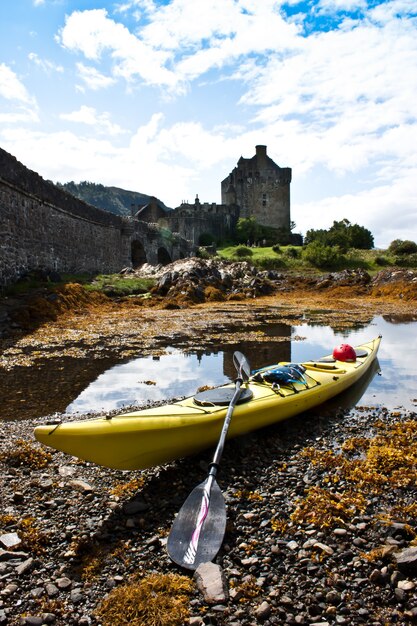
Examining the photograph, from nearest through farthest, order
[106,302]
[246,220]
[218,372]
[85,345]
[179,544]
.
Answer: [179,544] → [218,372] → [85,345] → [106,302] → [246,220]

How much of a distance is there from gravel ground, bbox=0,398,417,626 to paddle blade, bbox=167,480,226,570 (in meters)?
0.10

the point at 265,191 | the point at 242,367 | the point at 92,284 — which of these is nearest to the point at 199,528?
the point at 242,367

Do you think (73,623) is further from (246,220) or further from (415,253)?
(246,220)

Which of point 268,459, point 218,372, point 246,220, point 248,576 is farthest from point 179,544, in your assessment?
point 246,220

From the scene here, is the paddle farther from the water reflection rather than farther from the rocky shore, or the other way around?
the water reflection

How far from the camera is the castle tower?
2404 inches

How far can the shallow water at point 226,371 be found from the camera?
765 cm

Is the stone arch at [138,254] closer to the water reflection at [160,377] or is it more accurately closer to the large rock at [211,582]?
the water reflection at [160,377]

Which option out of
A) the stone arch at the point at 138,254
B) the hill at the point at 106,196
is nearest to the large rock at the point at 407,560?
the stone arch at the point at 138,254

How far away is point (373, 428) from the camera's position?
632 cm

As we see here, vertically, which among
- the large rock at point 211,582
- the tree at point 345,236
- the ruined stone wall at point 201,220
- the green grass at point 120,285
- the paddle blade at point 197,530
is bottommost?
the large rock at point 211,582

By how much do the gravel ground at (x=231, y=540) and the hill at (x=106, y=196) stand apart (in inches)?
2888

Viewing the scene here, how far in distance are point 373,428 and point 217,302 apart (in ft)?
62.7

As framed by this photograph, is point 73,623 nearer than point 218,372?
Yes
